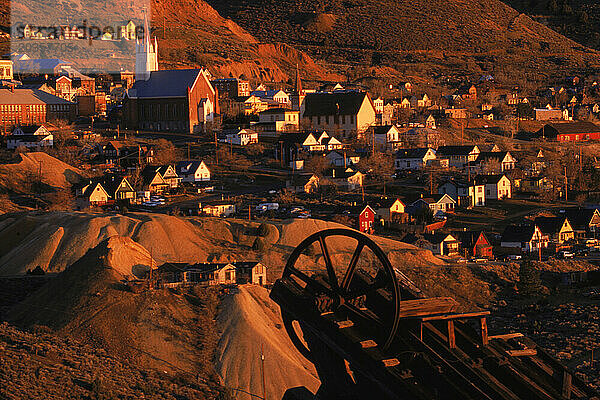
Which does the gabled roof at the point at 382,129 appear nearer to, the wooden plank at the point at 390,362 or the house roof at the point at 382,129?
the house roof at the point at 382,129

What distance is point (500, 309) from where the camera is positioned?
125ft

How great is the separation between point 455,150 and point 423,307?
60.9 meters

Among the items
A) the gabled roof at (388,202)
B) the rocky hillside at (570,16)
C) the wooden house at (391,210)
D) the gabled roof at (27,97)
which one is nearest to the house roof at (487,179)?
the gabled roof at (388,202)

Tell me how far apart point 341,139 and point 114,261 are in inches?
1809

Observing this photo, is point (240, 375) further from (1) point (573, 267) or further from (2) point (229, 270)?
(1) point (573, 267)

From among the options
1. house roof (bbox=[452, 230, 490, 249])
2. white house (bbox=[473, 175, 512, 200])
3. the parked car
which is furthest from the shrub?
white house (bbox=[473, 175, 512, 200])

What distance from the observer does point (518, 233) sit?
4762 centimetres

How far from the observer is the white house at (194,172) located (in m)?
59.7

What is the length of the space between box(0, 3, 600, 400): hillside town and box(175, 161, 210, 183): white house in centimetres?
11

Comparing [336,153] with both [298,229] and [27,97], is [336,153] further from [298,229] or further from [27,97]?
[27,97]

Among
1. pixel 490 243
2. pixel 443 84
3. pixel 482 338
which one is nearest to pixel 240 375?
pixel 482 338

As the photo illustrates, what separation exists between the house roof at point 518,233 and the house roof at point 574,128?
36.1m

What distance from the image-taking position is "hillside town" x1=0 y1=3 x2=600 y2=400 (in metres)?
10.7

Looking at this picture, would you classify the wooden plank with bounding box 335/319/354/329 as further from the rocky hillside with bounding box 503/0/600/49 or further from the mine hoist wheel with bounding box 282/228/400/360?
the rocky hillside with bounding box 503/0/600/49
